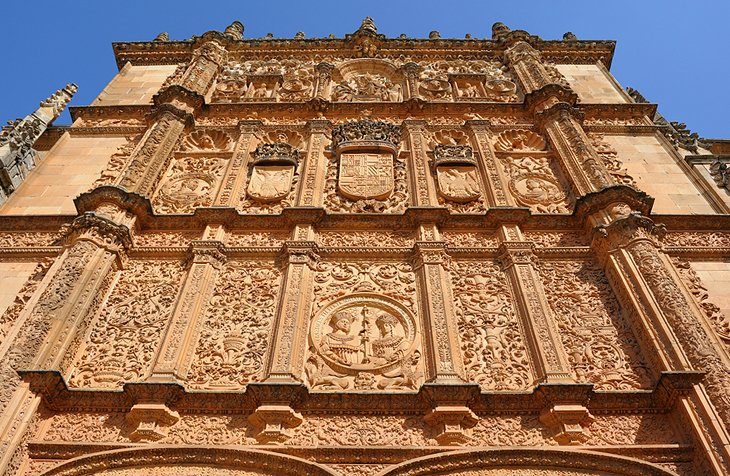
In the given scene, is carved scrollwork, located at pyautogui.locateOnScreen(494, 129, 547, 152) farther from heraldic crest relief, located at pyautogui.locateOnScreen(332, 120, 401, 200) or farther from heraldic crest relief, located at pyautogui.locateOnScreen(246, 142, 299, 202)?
heraldic crest relief, located at pyautogui.locateOnScreen(246, 142, 299, 202)

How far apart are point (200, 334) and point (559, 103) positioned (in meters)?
7.79

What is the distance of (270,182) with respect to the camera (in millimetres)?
10320

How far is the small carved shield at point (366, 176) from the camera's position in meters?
9.91

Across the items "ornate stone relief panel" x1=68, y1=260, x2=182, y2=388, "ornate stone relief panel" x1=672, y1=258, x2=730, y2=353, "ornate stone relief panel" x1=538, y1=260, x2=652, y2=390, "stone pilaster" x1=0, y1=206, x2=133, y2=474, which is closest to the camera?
"stone pilaster" x1=0, y1=206, x2=133, y2=474

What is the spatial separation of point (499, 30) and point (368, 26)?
3338 millimetres

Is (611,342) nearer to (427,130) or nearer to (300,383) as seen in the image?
(300,383)

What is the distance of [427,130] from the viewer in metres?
11.8

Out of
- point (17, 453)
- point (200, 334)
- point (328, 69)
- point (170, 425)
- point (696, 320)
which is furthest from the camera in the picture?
point (328, 69)

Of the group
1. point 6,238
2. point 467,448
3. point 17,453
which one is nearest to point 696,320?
point 467,448

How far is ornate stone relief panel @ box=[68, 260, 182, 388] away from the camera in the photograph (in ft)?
23.2

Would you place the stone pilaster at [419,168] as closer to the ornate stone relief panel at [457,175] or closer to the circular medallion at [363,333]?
the ornate stone relief panel at [457,175]

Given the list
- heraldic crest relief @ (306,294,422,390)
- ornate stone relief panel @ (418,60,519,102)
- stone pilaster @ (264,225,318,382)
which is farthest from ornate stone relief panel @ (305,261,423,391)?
ornate stone relief panel @ (418,60,519,102)

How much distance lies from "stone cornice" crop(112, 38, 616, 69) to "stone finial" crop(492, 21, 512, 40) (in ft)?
1.70

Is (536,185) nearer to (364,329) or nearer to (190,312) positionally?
(364,329)
